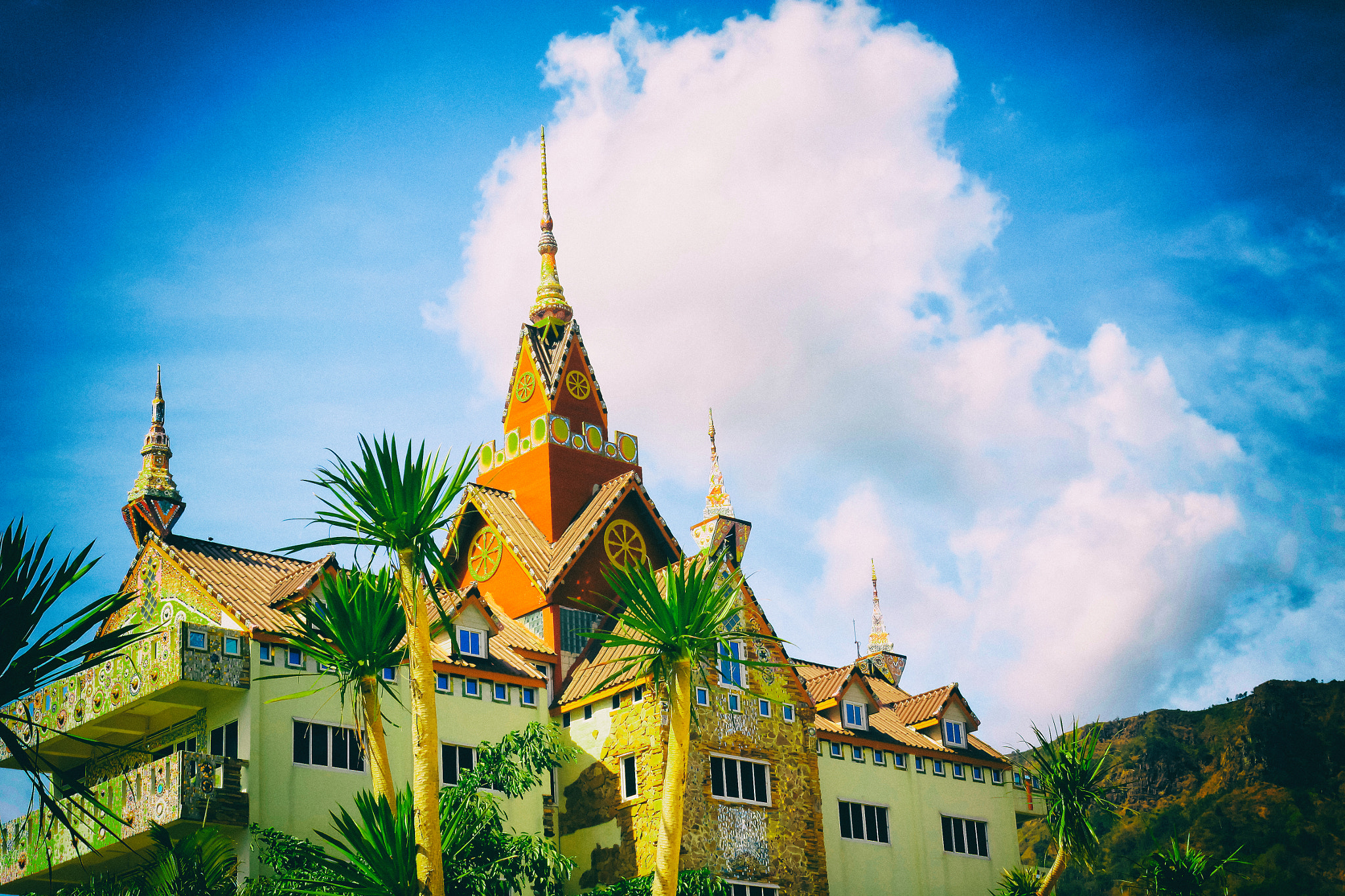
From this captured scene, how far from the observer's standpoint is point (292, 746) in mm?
34375

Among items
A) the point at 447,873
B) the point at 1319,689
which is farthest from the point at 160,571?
the point at 1319,689

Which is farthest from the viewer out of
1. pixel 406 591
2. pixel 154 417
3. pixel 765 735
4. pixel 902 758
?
pixel 902 758

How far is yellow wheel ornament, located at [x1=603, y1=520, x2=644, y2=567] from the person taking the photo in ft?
148

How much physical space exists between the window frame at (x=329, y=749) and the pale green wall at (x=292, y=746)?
0.19ft

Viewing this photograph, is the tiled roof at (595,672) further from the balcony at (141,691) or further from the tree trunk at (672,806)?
the balcony at (141,691)

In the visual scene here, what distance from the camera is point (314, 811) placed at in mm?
34250

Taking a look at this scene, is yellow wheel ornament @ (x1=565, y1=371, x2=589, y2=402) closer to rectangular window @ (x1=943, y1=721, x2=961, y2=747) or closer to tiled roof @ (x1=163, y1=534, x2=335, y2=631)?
tiled roof @ (x1=163, y1=534, x2=335, y2=631)

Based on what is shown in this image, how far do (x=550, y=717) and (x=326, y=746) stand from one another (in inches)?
306

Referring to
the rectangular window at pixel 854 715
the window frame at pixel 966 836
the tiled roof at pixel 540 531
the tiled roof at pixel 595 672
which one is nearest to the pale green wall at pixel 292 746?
Answer: the tiled roof at pixel 595 672

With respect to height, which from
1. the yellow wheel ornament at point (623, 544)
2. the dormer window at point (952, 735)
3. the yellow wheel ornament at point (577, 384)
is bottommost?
the dormer window at point (952, 735)

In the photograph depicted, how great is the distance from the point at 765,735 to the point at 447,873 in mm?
12896

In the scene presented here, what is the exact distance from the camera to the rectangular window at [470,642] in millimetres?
39469

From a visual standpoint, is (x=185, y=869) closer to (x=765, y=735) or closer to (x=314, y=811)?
(x=314, y=811)

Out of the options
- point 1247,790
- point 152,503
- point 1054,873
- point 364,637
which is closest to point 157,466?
point 152,503
